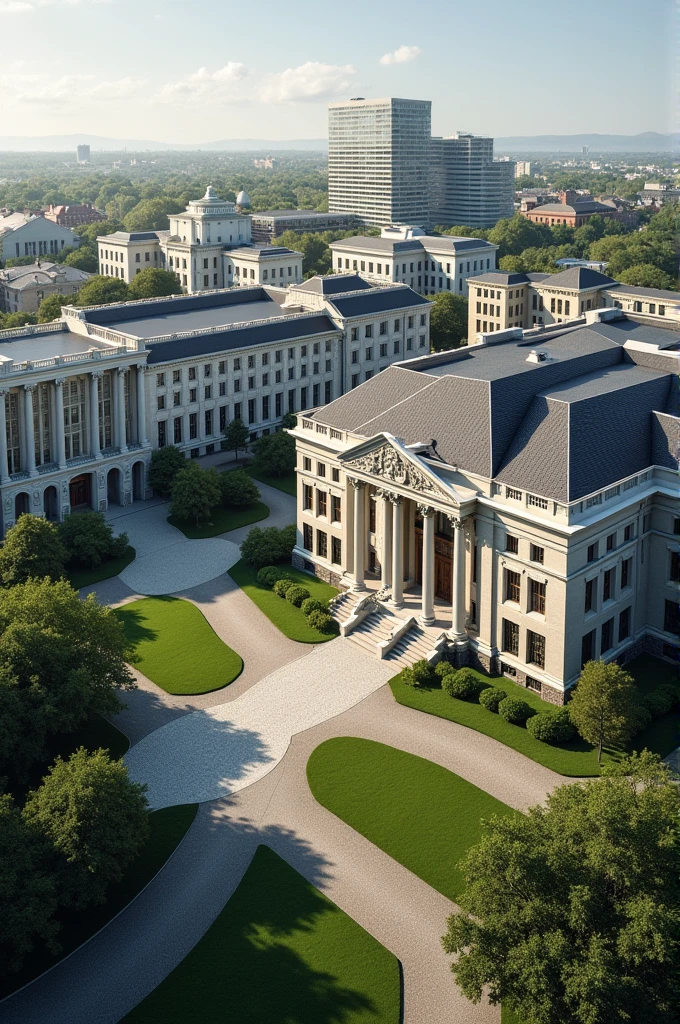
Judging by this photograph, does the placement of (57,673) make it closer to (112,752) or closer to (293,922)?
(112,752)

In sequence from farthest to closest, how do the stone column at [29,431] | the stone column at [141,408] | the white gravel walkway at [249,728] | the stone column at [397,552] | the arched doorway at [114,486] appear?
the stone column at [141,408], the arched doorway at [114,486], the stone column at [29,431], the stone column at [397,552], the white gravel walkway at [249,728]

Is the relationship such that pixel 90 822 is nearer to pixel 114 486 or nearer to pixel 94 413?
pixel 94 413

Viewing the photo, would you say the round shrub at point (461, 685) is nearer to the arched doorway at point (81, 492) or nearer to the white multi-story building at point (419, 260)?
the arched doorway at point (81, 492)

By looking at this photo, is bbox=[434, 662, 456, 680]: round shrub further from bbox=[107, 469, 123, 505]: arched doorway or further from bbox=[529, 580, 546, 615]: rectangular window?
bbox=[107, 469, 123, 505]: arched doorway

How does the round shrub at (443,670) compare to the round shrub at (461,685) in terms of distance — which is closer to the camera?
the round shrub at (461,685)

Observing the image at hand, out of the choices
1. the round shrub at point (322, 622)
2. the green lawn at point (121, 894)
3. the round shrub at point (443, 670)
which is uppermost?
the round shrub at point (322, 622)

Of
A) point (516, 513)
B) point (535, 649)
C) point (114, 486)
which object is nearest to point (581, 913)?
point (535, 649)

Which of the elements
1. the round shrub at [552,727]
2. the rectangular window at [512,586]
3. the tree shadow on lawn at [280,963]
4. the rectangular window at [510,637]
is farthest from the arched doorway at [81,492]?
the tree shadow on lawn at [280,963]

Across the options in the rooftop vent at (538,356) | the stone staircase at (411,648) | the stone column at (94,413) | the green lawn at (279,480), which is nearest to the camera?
the stone staircase at (411,648)
